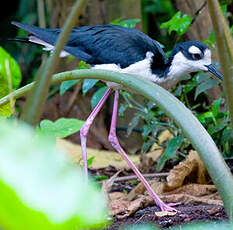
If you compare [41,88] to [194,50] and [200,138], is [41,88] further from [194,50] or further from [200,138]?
[194,50]

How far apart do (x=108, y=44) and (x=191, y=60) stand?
0.51 metres

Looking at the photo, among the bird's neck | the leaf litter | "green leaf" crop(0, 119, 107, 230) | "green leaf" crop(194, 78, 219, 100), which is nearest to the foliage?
the leaf litter

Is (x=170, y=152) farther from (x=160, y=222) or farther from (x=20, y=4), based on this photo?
(x=20, y=4)

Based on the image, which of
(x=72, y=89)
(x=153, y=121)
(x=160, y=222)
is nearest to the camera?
(x=160, y=222)

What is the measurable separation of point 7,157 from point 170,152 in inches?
97.7

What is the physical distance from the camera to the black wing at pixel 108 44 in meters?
2.82

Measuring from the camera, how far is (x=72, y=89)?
4883 mm

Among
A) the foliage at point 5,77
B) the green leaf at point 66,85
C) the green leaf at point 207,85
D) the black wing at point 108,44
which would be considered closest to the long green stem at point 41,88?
the foliage at point 5,77

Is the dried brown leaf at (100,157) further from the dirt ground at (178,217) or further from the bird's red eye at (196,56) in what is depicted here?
the dirt ground at (178,217)

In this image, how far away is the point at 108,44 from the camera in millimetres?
2926

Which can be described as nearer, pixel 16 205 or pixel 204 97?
pixel 16 205

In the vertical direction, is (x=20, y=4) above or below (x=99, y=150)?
above

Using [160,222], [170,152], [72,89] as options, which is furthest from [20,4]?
[160,222]

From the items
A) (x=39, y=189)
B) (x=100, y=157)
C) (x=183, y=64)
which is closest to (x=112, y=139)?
(x=183, y=64)
